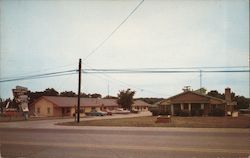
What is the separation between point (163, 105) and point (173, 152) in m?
46.0

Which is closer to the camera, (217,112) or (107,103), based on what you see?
(217,112)

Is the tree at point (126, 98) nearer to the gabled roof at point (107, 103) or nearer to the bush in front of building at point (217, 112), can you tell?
the gabled roof at point (107, 103)

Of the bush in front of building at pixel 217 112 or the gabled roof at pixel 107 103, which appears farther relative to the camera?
the gabled roof at pixel 107 103

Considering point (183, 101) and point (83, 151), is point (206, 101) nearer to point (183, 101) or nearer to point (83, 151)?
point (183, 101)

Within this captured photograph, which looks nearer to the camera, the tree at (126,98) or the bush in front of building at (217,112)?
the bush in front of building at (217,112)

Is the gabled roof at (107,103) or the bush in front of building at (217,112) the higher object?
the gabled roof at (107,103)

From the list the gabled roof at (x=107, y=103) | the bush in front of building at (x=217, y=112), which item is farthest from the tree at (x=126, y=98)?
the bush in front of building at (x=217, y=112)

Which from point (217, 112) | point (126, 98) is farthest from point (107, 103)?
point (217, 112)

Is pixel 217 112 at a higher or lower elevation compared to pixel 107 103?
lower

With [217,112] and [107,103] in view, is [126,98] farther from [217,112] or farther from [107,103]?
[217,112]

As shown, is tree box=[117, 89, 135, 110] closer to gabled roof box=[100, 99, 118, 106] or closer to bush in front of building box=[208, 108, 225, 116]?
gabled roof box=[100, 99, 118, 106]

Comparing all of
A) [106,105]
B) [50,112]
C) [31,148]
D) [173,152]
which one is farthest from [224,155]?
[106,105]

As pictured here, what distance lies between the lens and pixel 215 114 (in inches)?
1964

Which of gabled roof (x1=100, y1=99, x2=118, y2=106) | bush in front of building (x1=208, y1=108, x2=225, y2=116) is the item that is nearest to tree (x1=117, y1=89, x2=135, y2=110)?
gabled roof (x1=100, y1=99, x2=118, y2=106)
